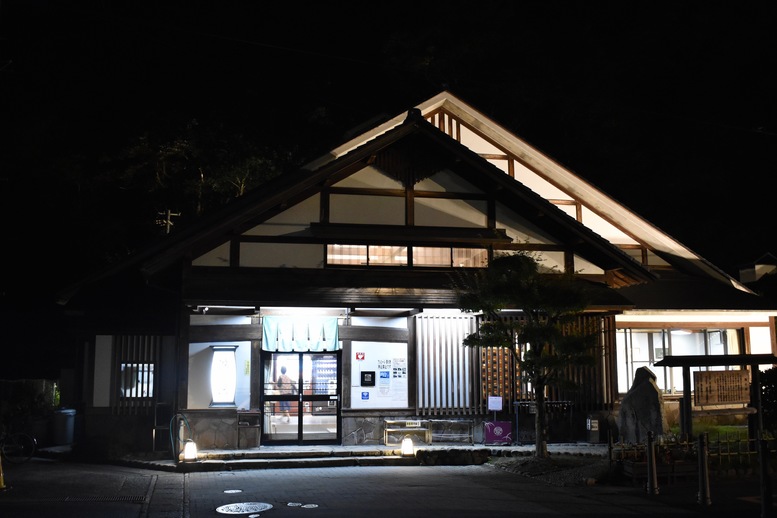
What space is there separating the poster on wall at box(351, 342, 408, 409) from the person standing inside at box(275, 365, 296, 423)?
4.84ft

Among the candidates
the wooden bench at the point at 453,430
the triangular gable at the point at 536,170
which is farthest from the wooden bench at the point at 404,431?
the triangular gable at the point at 536,170

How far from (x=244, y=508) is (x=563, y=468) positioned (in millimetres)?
6646

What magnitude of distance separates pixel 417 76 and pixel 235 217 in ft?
60.7

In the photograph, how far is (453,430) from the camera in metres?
18.7

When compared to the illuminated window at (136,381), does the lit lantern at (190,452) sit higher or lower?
lower

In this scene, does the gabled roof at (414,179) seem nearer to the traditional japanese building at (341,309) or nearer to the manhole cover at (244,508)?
the traditional japanese building at (341,309)

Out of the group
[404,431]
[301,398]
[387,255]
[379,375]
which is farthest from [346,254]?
[404,431]

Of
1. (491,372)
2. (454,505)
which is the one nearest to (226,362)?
(491,372)

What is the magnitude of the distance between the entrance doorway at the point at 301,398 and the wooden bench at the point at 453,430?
239 cm

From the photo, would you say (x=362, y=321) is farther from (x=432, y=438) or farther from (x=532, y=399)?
(x=532, y=399)

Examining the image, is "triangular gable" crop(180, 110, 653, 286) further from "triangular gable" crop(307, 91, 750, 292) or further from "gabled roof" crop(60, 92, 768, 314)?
"triangular gable" crop(307, 91, 750, 292)

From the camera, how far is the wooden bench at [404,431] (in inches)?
716

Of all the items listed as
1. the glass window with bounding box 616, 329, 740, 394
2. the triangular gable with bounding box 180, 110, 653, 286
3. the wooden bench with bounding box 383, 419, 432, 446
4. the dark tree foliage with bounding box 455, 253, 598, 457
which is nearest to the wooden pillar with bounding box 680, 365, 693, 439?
the dark tree foliage with bounding box 455, 253, 598, 457

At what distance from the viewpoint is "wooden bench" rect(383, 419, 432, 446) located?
18188 millimetres
